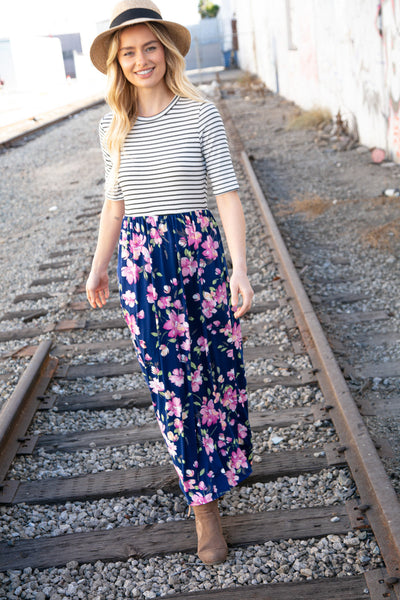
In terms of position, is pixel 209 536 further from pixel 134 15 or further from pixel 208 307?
pixel 134 15

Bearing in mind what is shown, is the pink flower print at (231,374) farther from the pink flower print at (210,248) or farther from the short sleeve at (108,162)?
the short sleeve at (108,162)

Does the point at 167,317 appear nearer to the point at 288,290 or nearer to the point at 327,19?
the point at 288,290

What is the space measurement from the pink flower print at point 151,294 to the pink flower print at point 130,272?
62 millimetres

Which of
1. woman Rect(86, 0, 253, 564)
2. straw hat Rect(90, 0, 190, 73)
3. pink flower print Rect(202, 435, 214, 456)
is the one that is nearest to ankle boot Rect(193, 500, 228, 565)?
woman Rect(86, 0, 253, 564)

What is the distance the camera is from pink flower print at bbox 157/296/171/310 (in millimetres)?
2531

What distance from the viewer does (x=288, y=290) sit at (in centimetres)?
539

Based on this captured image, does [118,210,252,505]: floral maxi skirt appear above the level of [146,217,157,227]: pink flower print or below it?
below

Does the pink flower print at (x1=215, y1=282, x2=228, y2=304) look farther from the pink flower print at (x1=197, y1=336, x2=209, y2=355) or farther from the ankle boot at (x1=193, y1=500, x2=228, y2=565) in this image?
the ankle boot at (x1=193, y1=500, x2=228, y2=565)

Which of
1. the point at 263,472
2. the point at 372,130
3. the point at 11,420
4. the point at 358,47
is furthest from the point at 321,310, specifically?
the point at 358,47

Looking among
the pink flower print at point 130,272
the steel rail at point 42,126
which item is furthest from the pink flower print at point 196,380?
the steel rail at point 42,126

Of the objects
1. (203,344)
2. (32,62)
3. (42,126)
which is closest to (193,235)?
(203,344)

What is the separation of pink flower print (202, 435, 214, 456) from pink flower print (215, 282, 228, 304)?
55 centimetres

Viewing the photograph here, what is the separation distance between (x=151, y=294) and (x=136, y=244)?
0.20 metres

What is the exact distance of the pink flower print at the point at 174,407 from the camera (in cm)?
259
